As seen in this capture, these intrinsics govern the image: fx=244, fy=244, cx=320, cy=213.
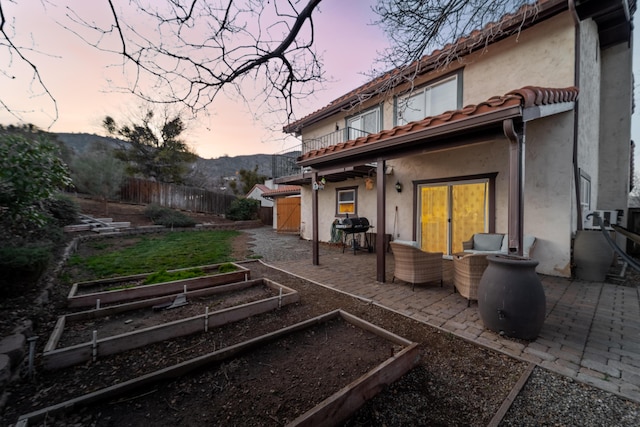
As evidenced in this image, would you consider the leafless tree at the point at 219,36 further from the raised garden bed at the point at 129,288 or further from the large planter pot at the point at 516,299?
the large planter pot at the point at 516,299

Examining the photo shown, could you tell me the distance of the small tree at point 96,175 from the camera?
11797 millimetres

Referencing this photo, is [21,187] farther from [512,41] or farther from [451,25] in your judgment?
[512,41]

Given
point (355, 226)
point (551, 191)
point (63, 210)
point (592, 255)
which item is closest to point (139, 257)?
point (63, 210)

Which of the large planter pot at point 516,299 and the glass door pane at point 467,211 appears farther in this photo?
the glass door pane at point 467,211

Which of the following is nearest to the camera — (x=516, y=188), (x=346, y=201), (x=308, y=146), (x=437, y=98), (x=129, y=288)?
(x=516, y=188)

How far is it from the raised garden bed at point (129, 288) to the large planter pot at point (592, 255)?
663 cm

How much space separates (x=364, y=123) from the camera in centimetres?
911

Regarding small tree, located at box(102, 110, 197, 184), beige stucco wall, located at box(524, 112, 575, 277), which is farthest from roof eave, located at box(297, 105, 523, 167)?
small tree, located at box(102, 110, 197, 184)

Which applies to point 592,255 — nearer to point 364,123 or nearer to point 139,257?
point 364,123

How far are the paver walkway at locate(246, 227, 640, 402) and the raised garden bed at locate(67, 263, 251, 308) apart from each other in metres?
1.83

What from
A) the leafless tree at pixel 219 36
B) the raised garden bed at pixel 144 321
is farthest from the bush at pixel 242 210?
the leafless tree at pixel 219 36

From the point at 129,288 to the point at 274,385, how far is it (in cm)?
323

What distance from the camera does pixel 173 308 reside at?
11.8 feet

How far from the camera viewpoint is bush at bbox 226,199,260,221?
698 inches
